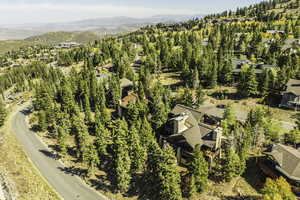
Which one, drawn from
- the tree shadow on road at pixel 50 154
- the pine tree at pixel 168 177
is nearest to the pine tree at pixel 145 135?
the pine tree at pixel 168 177

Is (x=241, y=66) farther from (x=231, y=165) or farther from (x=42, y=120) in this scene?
(x=42, y=120)

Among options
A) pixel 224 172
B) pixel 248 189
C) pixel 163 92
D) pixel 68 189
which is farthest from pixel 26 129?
pixel 248 189

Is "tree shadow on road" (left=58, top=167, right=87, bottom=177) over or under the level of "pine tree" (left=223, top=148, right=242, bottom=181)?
under

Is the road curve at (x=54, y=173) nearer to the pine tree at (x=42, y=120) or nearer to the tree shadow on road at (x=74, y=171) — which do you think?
the tree shadow on road at (x=74, y=171)

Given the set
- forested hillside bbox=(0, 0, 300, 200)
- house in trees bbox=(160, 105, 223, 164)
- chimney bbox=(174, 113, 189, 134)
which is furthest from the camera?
chimney bbox=(174, 113, 189, 134)

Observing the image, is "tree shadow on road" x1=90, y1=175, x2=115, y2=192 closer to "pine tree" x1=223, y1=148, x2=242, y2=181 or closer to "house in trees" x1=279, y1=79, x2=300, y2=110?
"pine tree" x1=223, y1=148, x2=242, y2=181

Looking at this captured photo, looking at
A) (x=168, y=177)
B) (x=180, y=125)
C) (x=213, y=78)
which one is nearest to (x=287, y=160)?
(x=180, y=125)

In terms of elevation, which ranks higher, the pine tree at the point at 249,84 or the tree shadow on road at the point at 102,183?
the pine tree at the point at 249,84

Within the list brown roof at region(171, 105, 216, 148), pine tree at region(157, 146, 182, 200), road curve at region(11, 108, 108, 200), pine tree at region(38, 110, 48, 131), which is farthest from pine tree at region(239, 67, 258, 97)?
pine tree at region(38, 110, 48, 131)
